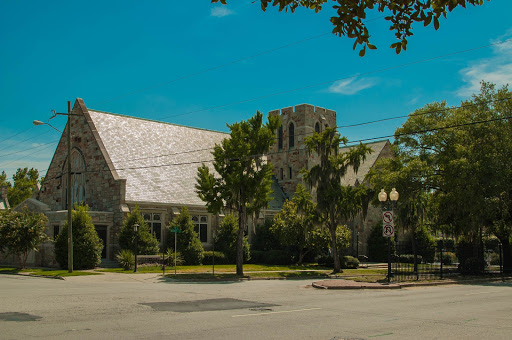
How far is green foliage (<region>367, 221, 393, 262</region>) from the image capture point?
41188 millimetres

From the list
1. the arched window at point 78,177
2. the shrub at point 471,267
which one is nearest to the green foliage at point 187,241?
the arched window at point 78,177

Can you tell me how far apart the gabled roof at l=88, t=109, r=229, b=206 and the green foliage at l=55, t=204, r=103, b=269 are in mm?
4011

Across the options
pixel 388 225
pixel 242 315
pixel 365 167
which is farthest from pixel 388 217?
pixel 365 167

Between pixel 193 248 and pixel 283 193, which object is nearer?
pixel 193 248

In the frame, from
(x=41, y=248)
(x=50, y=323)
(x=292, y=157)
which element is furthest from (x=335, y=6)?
(x=292, y=157)

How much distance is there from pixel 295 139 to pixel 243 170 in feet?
63.2

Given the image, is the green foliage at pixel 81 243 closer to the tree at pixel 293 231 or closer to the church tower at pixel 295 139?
the tree at pixel 293 231

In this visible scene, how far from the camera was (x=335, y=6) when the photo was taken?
18.4 ft

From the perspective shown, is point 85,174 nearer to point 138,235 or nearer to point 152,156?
point 152,156

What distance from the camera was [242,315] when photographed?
38.6ft

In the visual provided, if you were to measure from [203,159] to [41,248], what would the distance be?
46.2 feet

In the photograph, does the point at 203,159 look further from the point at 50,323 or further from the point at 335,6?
the point at 335,6

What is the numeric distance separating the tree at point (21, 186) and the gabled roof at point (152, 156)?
3001cm

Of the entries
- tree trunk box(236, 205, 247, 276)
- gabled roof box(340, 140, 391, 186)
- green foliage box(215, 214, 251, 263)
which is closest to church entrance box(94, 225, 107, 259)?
green foliage box(215, 214, 251, 263)
